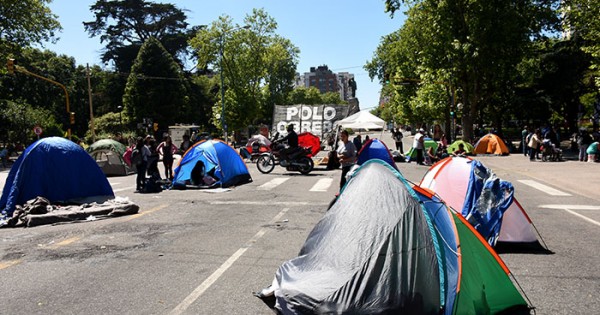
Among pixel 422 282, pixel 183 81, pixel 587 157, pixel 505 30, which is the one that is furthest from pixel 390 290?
pixel 183 81

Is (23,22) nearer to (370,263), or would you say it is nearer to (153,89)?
(153,89)

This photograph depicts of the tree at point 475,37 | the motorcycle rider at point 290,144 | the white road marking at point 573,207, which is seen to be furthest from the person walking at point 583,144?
the motorcycle rider at point 290,144

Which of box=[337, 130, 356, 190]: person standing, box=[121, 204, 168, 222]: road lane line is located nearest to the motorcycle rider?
box=[337, 130, 356, 190]: person standing

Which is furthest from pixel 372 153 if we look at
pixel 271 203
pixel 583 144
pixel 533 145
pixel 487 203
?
pixel 583 144

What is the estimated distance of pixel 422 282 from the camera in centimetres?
427

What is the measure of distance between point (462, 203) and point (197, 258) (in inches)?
161

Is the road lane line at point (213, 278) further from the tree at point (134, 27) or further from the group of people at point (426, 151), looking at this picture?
the tree at point (134, 27)

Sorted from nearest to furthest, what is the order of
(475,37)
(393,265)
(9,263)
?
(393,265)
(9,263)
(475,37)

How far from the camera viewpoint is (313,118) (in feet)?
113

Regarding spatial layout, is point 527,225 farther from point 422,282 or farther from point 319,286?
point 319,286

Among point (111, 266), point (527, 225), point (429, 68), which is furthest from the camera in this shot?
point (429, 68)

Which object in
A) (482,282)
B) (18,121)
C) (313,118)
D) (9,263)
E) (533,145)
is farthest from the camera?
(18,121)

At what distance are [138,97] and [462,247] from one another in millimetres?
54261

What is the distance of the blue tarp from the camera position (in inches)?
270
